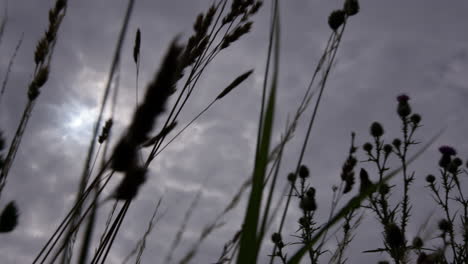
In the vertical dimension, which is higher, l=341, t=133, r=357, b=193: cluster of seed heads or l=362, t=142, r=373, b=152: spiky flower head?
l=362, t=142, r=373, b=152: spiky flower head

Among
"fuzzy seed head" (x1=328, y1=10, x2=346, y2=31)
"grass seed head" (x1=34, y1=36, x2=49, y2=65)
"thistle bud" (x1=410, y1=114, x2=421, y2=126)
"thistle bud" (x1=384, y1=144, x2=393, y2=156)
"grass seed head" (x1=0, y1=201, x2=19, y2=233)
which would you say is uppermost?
"thistle bud" (x1=410, y1=114, x2=421, y2=126)

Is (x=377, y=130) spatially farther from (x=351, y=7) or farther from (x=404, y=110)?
(x=351, y=7)

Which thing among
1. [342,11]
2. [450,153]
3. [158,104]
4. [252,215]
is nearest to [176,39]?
[158,104]

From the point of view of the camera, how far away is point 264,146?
41cm

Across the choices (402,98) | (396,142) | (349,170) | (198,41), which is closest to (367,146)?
(396,142)

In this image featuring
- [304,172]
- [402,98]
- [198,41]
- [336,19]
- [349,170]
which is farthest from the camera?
[402,98]

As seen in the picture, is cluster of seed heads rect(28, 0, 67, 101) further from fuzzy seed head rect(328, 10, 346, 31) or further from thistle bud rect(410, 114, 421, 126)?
thistle bud rect(410, 114, 421, 126)

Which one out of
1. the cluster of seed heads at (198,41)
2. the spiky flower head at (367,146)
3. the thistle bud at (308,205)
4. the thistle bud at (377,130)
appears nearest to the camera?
the cluster of seed heads at (198,41)

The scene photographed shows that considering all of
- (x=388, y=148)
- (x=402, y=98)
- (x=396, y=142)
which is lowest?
(x=388, y=148)

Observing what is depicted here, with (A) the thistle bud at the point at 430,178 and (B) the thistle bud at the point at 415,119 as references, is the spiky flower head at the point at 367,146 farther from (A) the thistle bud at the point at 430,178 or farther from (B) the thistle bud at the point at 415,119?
(A) the thistle bud at the point at 430,178

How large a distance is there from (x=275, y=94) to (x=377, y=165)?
265 centimetres

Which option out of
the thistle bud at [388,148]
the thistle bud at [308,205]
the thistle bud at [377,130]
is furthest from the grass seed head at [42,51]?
the thistle bud at [377,130]

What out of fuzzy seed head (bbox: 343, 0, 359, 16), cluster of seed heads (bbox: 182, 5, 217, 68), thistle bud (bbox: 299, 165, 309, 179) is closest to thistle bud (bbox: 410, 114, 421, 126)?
thistle bud (bbox: 299, 165, 309, 179)

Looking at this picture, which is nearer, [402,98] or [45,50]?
[45,50]
